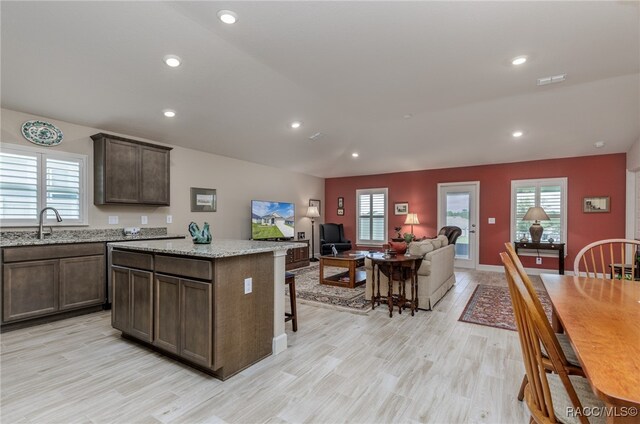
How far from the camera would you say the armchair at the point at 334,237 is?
7.51 metres

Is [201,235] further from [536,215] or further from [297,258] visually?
[536,215]

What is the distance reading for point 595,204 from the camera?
5.70m

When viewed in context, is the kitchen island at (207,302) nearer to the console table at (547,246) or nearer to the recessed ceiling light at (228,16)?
the recessed ceiling light at (228,16)

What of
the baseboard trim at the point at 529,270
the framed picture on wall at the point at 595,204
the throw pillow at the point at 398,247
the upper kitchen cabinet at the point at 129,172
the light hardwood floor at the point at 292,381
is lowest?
the light hardwood floor at the point at 292,381

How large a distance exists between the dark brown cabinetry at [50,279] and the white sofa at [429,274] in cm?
338

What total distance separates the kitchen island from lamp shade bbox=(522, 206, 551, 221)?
517 cm

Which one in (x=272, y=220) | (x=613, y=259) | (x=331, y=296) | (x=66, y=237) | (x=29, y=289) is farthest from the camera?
(x=272, y=220)

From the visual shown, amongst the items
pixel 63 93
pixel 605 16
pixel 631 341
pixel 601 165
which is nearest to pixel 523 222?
pixel 601 165

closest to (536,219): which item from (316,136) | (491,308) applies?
(491,308)

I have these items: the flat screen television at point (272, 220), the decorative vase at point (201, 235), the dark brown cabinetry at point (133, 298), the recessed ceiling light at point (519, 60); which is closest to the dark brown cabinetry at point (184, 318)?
the dark brown cabinetry at point (133, 298)

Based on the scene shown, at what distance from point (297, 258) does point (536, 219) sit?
15.6 ft

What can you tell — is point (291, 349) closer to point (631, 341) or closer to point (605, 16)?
point (631, 341)

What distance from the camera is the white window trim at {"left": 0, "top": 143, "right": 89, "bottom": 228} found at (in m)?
3.49

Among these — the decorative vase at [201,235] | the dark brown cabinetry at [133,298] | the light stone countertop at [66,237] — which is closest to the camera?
the dark brown cabinetry at [133,298]
